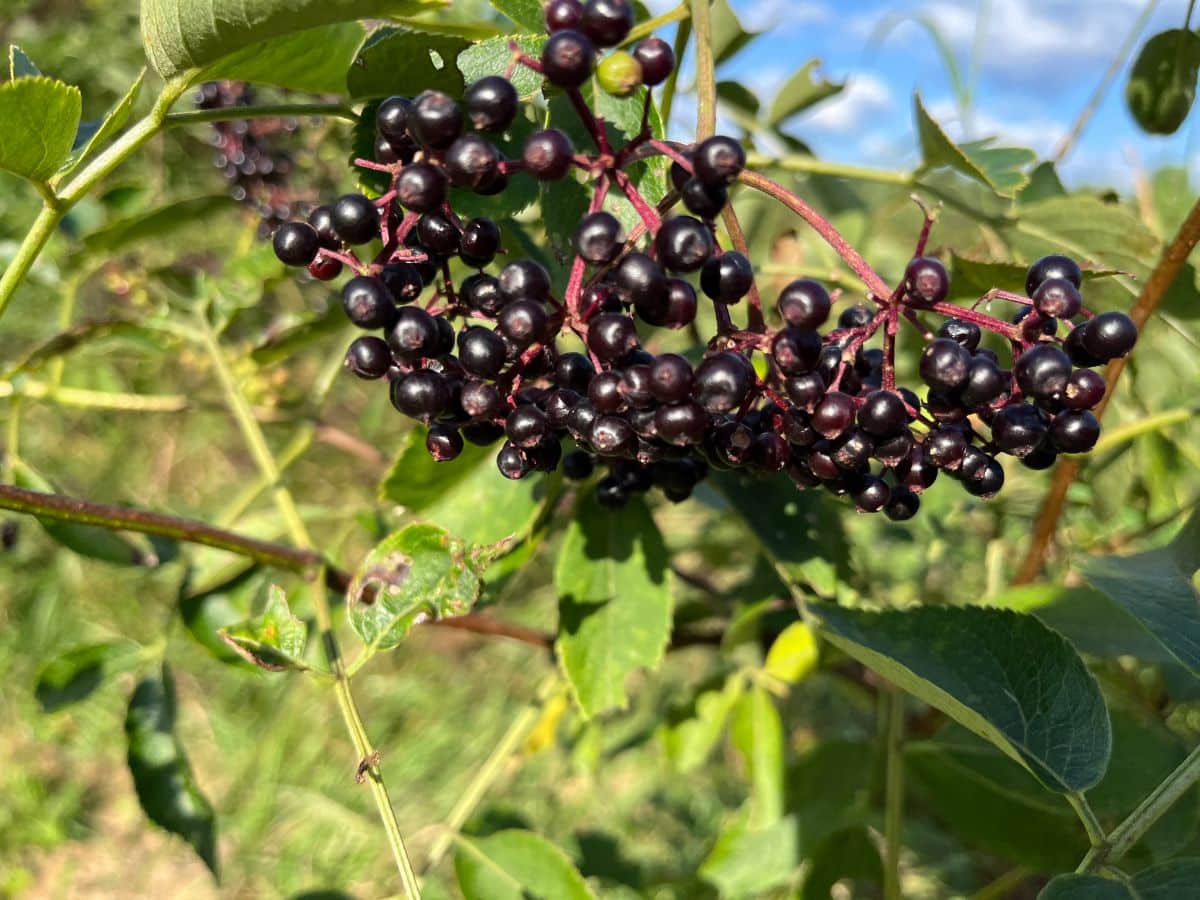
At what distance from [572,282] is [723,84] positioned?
1.17m

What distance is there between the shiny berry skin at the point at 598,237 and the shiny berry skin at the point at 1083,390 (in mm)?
430

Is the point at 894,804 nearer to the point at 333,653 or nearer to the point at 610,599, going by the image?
the point at 610,599

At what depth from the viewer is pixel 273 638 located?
1.07 metres

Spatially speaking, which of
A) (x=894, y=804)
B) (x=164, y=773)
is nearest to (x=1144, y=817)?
(x=894, y=804)

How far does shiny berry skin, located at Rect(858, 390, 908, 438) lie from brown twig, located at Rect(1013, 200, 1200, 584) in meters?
0.52

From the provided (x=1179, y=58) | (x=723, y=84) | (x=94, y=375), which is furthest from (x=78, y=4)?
(x=1179, y=58)

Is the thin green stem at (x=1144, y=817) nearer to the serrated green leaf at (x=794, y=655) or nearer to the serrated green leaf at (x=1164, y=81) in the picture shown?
the serrated green leaf at (x=794, y=655)

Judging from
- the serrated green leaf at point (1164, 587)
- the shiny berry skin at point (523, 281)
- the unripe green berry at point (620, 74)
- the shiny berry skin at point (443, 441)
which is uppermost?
the unripe green berry at point (620, 74)

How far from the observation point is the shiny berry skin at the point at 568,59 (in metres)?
0.79

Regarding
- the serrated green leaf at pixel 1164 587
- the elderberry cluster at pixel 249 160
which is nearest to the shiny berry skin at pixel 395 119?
the serrated green leaf at pixel 1164 587

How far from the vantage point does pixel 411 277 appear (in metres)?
0.98

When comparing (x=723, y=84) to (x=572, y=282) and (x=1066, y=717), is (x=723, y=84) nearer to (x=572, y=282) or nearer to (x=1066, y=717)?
(x=572, y=282)

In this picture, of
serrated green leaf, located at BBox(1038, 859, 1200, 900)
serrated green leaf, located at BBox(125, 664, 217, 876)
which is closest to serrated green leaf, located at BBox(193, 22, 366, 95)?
serrated green leaf, located at BBox(125, 664, 217, 876)

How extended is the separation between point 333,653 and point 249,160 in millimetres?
1492
